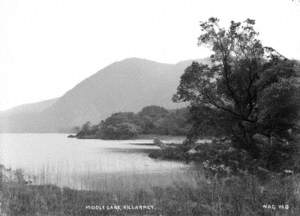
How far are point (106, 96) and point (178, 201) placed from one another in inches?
4238

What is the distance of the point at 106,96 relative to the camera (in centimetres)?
11581

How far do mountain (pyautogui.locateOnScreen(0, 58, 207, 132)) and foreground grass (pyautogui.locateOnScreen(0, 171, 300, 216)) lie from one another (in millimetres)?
76098

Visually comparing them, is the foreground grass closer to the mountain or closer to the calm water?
the calm water

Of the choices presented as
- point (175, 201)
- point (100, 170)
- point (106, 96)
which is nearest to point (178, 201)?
point (175, 201)

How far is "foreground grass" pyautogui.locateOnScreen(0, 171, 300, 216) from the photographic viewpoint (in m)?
8.41

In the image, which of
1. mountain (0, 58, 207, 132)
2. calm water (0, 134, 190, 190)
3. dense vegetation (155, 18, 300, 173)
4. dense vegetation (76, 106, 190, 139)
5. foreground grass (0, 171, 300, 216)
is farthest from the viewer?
mountain (0, 58, 207, 132)

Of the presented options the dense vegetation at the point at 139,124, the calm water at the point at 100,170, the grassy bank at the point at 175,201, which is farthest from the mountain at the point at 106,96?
→ the grassy bank at the point at 175,201

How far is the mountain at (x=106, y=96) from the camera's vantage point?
9831cm

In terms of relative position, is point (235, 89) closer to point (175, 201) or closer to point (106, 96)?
point (175, 201)

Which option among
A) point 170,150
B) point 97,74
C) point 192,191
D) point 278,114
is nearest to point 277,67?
point 278,114

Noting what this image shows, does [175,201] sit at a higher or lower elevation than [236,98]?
lower

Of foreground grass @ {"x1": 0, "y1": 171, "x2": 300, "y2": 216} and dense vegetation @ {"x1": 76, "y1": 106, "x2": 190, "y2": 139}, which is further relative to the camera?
dense vegetation @ {"x1": 76, "y1": 106, "x2": 190, "y2": 139}

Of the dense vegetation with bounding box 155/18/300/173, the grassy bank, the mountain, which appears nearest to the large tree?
the dense vegetation with bounding box 155/18/300/173

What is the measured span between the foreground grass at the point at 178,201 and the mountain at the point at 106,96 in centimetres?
7610
